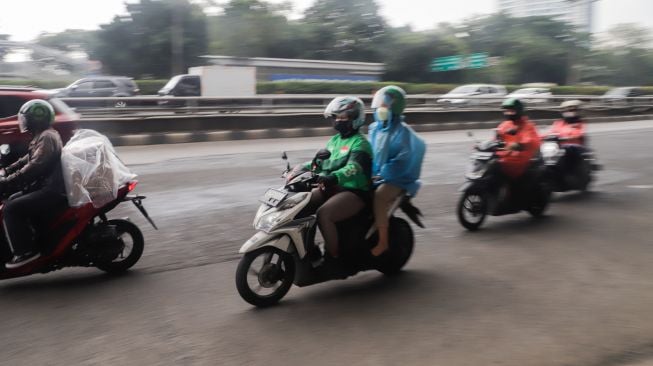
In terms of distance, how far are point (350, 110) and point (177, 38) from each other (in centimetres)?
4414

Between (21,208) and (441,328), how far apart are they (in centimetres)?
339

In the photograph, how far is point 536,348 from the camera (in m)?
3.85

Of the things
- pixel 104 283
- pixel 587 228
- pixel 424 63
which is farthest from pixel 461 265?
pixel 424 63

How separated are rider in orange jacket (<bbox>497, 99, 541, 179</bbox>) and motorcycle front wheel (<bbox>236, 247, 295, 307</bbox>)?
375 centimetres

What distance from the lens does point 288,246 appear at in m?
4.50

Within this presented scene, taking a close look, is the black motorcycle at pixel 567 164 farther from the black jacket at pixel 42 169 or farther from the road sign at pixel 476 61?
the road sign at pixel 476 61

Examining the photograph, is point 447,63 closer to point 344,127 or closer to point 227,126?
point 227,126

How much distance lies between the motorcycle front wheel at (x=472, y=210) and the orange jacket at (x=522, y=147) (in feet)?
1.80

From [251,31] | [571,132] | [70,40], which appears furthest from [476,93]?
[70,40]

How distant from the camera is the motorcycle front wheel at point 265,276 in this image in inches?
173

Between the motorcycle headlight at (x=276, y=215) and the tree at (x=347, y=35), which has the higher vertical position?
the tree at (x=347, y=35)

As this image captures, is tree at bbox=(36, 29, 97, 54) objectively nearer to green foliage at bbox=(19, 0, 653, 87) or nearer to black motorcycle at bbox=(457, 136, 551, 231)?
green foliage at bbox=(19, 0, 653, 87)

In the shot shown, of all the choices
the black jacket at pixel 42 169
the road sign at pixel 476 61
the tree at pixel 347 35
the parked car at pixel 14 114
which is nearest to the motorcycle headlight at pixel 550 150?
the black jacket at pixel 42 169

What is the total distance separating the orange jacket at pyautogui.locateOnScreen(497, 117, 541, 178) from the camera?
731 centimetres
